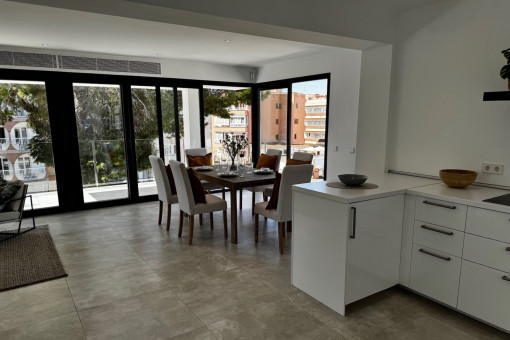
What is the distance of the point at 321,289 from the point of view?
8.53 feet

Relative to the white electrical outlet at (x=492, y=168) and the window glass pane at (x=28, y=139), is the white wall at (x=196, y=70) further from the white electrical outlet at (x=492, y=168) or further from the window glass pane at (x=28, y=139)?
the white electrical outlet at (x=492, y=168)

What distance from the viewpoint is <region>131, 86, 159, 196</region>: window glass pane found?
5.93 m

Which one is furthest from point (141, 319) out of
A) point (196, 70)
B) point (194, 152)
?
point (196, 70)

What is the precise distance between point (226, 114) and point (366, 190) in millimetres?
5447

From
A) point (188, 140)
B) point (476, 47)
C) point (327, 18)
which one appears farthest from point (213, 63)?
point (476, 47)

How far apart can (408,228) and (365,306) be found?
72 centimetres

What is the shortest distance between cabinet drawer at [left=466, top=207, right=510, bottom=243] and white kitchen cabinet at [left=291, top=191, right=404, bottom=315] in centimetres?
51

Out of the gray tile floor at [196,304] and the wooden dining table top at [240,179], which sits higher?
the wooden dining table top at [240,179]

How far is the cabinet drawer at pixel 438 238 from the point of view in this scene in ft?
7.79

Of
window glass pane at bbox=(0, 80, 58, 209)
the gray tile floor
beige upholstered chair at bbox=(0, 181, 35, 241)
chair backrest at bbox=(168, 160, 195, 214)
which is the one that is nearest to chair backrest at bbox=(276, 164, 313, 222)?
the gray tile floor

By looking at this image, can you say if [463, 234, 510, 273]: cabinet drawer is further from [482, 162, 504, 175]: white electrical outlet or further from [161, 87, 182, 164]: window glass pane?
[161, 87, 182, 164]: window glass pane

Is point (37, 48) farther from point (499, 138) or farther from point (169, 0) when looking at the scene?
point (499, 138)

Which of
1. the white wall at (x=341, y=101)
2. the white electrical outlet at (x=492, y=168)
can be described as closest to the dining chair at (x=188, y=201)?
the white wall at (x=341, y=101)

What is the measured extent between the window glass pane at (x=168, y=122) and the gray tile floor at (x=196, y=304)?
2.75m
